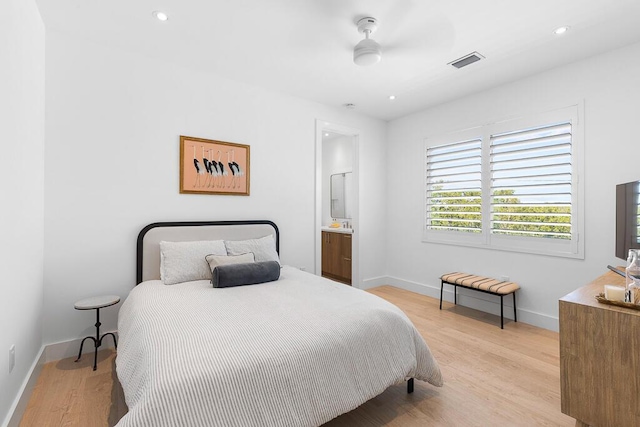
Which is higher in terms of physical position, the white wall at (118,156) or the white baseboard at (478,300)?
the white wall at (118,156)

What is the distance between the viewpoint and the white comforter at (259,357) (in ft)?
4.16

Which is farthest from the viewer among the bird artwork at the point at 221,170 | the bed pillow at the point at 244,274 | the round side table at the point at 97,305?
the bird artwork at the point at 221,170

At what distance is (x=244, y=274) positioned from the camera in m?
2.63

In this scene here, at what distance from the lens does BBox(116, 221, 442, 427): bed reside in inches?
50.1

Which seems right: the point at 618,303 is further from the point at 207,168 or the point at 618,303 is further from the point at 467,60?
the point at 207,168

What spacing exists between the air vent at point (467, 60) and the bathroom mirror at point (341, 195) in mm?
2926

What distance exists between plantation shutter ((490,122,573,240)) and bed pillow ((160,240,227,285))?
326 cm

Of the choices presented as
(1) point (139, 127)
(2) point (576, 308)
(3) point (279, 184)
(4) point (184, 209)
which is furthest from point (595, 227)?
(1) point (139, 127)

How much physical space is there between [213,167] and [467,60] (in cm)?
281

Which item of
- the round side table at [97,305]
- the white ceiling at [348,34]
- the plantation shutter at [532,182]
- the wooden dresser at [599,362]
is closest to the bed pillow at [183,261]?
the round side table at [97,305]

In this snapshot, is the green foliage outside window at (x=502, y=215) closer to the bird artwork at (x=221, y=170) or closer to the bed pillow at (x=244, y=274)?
the bed pillow at (x=244, y=274)

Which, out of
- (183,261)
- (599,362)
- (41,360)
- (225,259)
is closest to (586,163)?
(599,362)

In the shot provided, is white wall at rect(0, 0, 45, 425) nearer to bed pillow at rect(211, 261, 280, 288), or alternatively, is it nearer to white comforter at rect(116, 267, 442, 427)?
white comforter at rect(116, 267, 442, 427)

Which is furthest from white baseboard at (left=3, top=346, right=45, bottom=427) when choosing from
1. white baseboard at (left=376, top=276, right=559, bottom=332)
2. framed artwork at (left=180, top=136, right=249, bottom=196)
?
white baseboard at (left=376, top=276, right=559, bottom=332)
